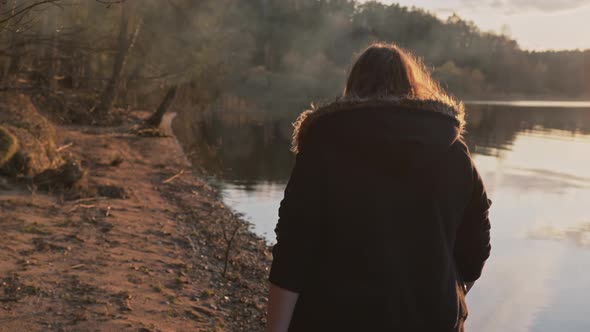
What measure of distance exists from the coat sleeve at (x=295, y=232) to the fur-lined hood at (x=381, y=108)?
111 millimetres

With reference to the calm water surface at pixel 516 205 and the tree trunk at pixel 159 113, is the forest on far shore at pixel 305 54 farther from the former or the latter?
the calm water surface at pixel 516 205

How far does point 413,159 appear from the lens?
1726 millimetres

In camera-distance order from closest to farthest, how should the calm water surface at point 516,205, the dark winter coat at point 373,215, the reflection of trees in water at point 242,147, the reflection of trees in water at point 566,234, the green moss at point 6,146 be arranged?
1. the dark winter coat at point 373,215
2. the calm water surface at point 516,205
3. the green moss at point 6,146
4. the reflection of trees in water at point 566,234
5. the reflection of trees in water at point 242,147

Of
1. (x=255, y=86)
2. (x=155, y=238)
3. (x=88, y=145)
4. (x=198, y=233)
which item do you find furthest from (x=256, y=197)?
(x=255, y=86)

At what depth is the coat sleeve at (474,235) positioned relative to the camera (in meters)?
1.97

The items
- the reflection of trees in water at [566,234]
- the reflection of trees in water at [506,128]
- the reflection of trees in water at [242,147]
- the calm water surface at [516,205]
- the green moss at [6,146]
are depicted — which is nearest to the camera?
the calm water surface at [516,205]

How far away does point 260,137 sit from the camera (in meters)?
32.6

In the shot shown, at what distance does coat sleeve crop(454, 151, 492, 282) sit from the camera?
77.7 inches

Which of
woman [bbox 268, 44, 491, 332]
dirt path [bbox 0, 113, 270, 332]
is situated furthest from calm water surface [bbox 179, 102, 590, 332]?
woman [bbox 268, 44, 491, 332]

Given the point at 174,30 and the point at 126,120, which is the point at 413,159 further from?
the point at 174,30

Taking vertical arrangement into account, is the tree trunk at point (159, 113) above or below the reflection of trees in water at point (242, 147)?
above

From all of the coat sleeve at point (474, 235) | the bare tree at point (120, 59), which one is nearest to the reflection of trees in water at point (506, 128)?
the bare tree at point (120, 59)

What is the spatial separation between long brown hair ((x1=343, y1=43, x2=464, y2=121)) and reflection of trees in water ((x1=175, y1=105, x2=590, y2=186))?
54.6ft

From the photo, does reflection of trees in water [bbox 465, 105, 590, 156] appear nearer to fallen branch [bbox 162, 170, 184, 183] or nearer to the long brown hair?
fallen branch [bbox 162, 170, 184, 183]
